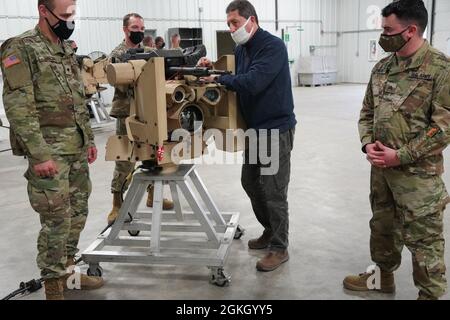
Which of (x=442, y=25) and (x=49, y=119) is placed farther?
(x=442, y=25)

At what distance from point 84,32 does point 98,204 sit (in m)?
7.06

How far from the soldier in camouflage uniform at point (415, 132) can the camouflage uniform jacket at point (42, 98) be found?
149cm

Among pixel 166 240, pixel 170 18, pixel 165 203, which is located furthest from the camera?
pixel 170 18

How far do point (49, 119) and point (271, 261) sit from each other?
1.53 m

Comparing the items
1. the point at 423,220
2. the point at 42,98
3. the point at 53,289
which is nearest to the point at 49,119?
the point at 42,98

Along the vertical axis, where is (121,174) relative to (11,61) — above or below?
below

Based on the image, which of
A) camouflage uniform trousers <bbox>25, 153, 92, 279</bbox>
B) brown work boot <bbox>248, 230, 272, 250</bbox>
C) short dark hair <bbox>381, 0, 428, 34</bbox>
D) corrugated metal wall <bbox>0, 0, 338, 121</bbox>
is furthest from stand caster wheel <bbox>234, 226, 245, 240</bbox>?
corrugated metal wall <bbox>0, 0, 338, 121</bbox>

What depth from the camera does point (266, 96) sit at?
2.51m

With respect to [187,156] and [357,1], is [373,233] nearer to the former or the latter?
[187,156]

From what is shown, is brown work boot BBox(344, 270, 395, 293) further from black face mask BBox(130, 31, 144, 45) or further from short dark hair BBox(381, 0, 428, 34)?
black face mask BBox(130, 31, 144, 45)

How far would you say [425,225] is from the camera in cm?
196

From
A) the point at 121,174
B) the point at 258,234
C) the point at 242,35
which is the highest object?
the point at 242,35

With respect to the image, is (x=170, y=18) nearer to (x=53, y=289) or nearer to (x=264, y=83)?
(x=264, y=83)
